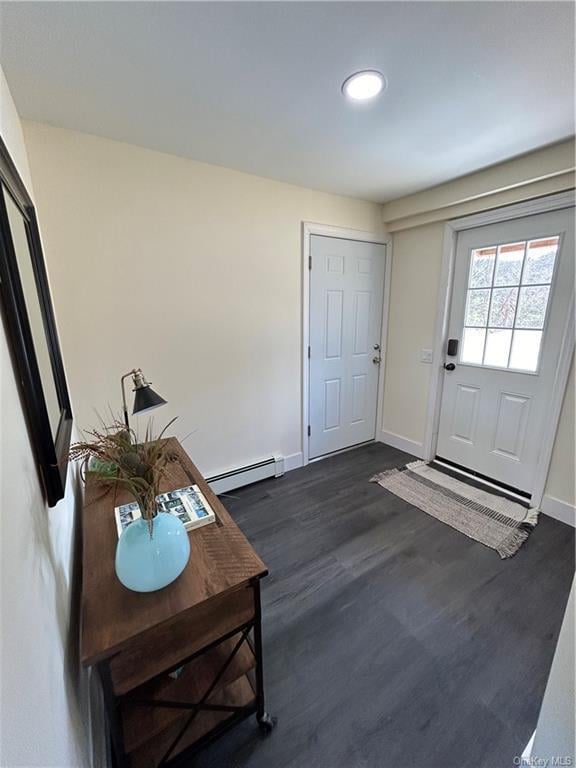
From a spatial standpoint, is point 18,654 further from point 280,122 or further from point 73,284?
point 280,122

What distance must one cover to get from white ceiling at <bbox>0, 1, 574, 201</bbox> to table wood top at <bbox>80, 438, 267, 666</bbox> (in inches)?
64.7

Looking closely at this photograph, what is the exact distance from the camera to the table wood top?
756 mm

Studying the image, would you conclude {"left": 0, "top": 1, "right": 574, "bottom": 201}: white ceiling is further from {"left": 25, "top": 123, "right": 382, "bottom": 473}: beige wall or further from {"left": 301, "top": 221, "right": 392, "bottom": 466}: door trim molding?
{"left": 301, "top": 221, "right": 392, "bottom": 466}: door trim molding

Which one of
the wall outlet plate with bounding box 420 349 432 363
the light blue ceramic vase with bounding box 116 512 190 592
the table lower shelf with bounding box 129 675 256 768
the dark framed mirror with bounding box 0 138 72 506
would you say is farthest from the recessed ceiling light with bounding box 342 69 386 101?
the table lower shelf with bounding box 129 675 256 768

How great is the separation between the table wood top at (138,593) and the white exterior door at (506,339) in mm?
2283

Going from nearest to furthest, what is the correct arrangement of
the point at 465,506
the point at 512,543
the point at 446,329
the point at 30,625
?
the point at 30,625, the point at 512,543, the point at 465,506, the point at 446,329

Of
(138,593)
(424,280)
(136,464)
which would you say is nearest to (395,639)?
(138,593)

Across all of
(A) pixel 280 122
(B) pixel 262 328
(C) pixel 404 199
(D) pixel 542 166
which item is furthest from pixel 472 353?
(A) pixel 280 122

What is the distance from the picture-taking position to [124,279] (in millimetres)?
1857

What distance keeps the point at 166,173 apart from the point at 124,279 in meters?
0.69

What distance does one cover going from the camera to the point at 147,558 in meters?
→ 0.84

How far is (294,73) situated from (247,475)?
238cm

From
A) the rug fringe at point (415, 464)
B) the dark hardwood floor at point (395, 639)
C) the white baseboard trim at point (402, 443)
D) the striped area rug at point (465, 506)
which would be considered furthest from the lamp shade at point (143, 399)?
the white baseboard trim at point (402, 443)

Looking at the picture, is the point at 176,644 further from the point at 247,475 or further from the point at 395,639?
the point at 247,475
